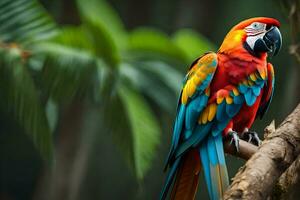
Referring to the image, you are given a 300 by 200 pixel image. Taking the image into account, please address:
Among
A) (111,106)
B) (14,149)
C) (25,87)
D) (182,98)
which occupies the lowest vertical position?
(14,149)

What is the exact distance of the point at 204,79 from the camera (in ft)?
5.97

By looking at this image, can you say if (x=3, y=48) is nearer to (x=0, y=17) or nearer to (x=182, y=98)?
(x=0, y=17)

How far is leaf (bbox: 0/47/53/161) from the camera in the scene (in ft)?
7.73

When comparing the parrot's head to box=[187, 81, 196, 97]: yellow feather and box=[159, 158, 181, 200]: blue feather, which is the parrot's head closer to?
box=[187, 81, 196, 97]: yellow feather

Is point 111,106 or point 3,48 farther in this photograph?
point 111,106

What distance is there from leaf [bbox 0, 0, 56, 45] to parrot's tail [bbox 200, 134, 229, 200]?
0.98 metres

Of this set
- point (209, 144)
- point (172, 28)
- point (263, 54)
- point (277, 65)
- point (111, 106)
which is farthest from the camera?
point (172, 28)

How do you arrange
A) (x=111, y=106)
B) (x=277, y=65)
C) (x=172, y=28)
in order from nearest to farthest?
(x=111, y=106) → (x=277, y=65) → (x=172, y=28)

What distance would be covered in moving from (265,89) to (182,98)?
227 millimetres

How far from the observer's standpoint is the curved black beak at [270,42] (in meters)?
1.82

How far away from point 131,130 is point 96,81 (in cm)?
23

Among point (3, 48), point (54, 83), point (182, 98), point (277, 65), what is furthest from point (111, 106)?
point (277, 65)

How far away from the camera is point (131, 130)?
2703 millimetres

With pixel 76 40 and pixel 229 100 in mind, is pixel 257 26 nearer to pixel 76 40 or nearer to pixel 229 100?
pixel 229 100
